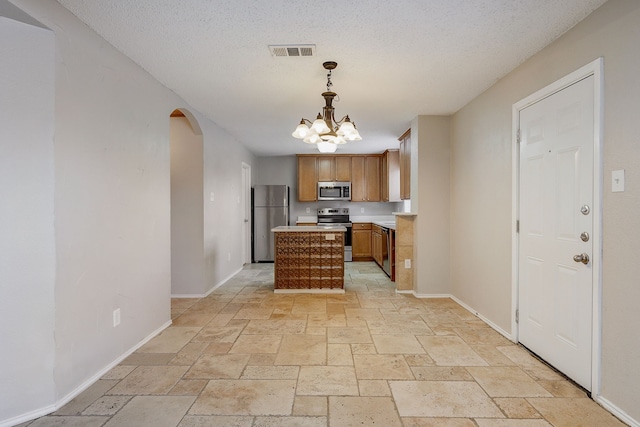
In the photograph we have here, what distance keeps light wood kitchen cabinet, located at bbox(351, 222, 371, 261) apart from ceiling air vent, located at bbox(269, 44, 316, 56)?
476 cm

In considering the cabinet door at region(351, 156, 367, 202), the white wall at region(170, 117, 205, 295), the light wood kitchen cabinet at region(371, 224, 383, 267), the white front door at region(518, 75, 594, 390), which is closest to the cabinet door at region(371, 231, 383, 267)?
the light wood kitchen cabinet at region(371, 224, 383, 267)

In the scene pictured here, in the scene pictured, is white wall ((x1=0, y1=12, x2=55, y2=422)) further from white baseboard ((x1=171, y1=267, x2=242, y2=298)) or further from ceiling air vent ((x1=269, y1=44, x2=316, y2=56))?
white baseboard ((x1=171, y1=267, x2=242, y2=298))

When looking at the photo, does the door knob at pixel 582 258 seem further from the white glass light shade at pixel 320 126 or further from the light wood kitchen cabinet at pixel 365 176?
the light wood kitchen cabinet at pixel 365 176

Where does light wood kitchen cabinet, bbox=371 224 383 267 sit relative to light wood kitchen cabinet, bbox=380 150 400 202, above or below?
below

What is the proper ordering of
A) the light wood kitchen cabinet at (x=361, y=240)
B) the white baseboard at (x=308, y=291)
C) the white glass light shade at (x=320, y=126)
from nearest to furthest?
the white glass light shade at (x=320, y=126) → the white baseboard at (x=308, y=291) → the light wood kitchen cabinet at (x=361, y=240)

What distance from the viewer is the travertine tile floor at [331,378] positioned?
1.81 meters

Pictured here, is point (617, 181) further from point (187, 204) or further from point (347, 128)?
point (187, 204)

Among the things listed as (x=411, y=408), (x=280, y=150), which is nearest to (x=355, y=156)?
(x=280, y=150)

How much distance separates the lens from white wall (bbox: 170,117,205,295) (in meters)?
4.20

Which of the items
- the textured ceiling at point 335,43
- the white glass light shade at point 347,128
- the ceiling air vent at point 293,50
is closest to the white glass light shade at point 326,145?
the white glass light shade at point 347,128

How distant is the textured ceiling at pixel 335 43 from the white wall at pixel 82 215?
0.29 metres

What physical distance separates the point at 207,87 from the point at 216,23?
1206mm

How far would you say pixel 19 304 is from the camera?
179cm

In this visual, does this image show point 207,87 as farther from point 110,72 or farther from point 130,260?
point 130,260
